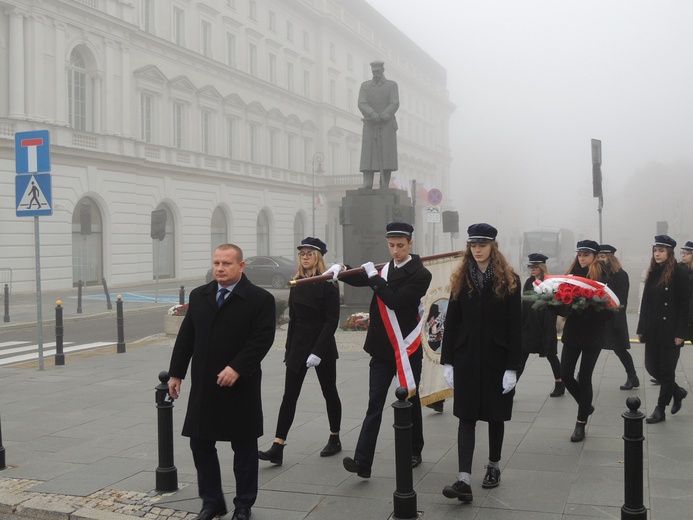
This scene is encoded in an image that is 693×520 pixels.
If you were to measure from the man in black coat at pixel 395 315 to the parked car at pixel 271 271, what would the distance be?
28.0 m

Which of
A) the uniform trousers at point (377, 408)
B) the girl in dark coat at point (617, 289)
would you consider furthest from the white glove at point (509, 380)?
the girl in dark coat at point (617, 289)

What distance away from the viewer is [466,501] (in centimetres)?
519

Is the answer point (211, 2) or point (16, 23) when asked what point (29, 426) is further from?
point (211, 2)

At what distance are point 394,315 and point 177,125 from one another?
3735cm

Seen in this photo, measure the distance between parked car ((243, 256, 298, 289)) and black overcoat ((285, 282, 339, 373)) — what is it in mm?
27382

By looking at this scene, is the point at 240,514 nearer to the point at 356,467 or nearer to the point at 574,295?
the point at 356,467

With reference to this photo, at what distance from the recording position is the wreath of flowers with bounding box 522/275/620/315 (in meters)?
6.80

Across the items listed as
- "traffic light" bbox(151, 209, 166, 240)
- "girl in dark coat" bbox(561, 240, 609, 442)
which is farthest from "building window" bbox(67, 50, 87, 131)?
"girl in dark coat" bbox(561, 240, 609, 442)

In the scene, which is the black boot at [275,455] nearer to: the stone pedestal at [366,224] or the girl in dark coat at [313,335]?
the girl in dark coat at [313,335]

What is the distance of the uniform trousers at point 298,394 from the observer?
6.33 metres

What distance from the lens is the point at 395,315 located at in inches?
232

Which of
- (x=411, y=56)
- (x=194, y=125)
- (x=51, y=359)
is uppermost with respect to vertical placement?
(x=411, y=56)

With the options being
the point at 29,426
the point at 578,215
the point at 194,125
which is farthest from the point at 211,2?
the point at 578,215

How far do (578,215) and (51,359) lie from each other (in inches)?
3968
